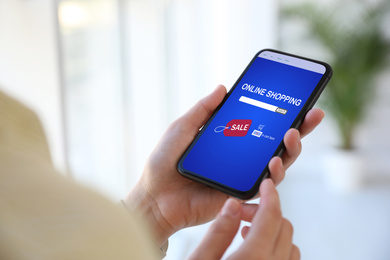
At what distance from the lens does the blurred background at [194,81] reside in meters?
1.16

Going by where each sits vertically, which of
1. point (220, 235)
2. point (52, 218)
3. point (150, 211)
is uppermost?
point (52, 218)

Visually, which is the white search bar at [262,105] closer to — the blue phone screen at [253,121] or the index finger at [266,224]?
the blue phone screen at [253,121]

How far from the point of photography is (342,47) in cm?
307

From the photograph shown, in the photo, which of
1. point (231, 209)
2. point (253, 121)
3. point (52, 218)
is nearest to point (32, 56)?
point (253, 121)

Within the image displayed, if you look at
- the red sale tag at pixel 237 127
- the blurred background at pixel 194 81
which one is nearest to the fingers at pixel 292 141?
the red sale tag at pixel 237 127

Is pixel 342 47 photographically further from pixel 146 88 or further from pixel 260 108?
pixel 260 108

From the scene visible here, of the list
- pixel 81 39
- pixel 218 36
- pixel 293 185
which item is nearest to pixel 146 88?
pixel 81 39

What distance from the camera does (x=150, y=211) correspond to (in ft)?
2.88

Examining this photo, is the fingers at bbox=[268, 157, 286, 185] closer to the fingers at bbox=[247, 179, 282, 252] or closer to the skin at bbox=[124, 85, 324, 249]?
the skin at bbox=[124, 85, 324, 249]

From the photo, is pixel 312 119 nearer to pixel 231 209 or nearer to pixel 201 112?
pixel 201 112

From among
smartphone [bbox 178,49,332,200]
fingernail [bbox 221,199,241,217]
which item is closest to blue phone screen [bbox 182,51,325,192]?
smartphone [bbox 178,49,332,200]

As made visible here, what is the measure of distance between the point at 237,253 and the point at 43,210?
286 millimetres

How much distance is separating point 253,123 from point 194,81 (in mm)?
1786

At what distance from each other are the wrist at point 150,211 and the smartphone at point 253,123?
0.09 meters
